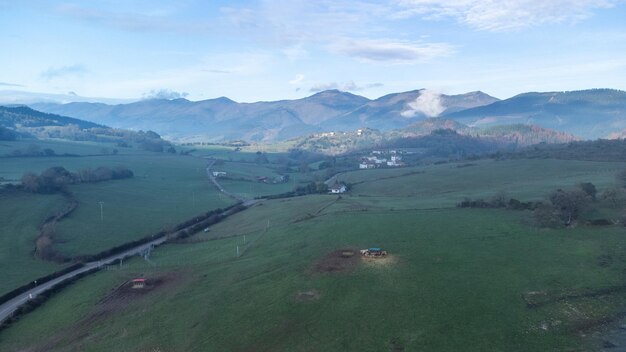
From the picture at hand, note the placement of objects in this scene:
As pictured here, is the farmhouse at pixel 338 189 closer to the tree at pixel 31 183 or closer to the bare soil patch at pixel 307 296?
the tree at pixel 31 183

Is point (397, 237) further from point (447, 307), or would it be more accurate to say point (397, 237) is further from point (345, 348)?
point (345, 348)

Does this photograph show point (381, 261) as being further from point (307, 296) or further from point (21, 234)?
point (21, 234)

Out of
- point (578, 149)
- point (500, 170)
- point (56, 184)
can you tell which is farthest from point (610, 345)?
point (578, 149)

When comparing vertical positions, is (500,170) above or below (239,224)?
above

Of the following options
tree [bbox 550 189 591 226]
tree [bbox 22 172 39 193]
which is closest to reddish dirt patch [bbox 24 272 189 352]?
tree [bbox 550 189 591 226]

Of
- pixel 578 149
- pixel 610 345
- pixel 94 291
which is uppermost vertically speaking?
pixel 578 149

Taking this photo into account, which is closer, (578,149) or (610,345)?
(610,345)
